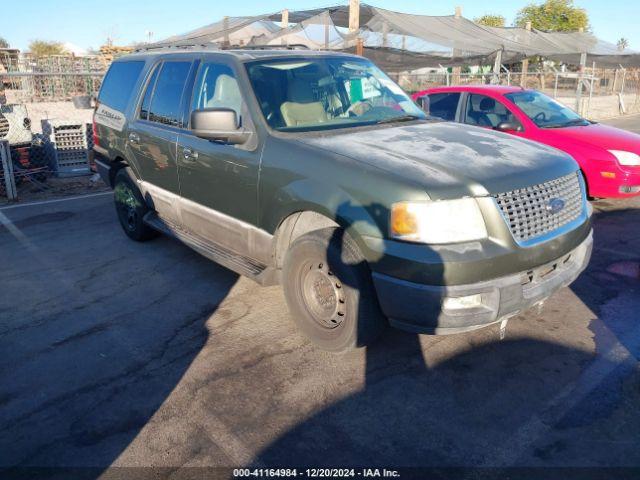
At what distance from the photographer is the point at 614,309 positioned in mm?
4230

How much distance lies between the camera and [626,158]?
661 cm

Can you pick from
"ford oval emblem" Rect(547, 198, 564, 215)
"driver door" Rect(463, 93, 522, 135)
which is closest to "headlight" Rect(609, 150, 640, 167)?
"driver door" Rect(463, 93, 522, 135)

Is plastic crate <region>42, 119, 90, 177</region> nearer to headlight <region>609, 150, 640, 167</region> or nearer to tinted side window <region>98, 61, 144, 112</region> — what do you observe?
tinted side window <region>98, 61, 144, 112</region>

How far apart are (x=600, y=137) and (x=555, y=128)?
59 cm

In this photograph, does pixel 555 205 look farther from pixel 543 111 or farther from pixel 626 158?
pixel 543 111

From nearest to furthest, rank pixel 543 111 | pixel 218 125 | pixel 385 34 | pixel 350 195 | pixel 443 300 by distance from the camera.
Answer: pixel 443 300
pixel 350 195
pixel 218 125
pixel 543 111
pixel 385 34

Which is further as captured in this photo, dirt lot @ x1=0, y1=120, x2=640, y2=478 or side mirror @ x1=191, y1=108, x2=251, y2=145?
side mirror @ x1=191, y1=108, x2=251, y2=145

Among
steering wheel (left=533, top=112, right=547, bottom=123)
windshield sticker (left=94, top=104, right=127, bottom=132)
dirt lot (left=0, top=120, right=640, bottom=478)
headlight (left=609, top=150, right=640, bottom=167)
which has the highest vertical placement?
windshield sticker (left=94, top=104, right=127, bottom=132)

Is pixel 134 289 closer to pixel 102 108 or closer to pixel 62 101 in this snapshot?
pixel 102 108

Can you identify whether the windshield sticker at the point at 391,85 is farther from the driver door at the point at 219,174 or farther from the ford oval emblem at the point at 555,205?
the ford oval emblem at the point at 555,205

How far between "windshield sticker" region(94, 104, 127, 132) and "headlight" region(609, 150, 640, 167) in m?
5.96

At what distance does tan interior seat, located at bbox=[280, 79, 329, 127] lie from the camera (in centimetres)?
397

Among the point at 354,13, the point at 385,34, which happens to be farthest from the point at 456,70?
the point at 354,13

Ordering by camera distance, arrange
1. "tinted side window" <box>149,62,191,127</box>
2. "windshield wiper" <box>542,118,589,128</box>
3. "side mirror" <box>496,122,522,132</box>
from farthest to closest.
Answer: "windshield wiper" <box>542,118,589,128</box> < "side mirror" <box>496,122,522,132</box> < "tinted side window" <box>149,62,191,127</box>
